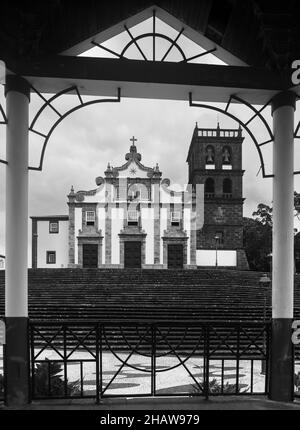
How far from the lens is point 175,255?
39000 millimetres

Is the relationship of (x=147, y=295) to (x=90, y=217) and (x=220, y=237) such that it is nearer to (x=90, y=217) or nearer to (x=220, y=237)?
(x=90, y=217)

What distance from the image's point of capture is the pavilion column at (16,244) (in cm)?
446

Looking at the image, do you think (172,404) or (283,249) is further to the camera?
(283,249)

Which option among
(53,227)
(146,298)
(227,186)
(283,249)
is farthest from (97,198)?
(283,249)

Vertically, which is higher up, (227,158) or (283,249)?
(227,158)

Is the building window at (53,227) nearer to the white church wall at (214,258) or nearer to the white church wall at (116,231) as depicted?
the white church wall at (116,231)

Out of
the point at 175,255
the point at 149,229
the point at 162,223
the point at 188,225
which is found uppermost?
the point at 162,223

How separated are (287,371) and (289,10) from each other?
13.3ft

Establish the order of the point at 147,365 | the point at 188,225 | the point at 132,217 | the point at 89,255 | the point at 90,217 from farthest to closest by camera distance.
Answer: the point at 188,225 < the point at 132,217 < the point at 90,217 < the point at 89,255 < the point at 147,365

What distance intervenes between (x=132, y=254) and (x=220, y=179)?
15.0 m

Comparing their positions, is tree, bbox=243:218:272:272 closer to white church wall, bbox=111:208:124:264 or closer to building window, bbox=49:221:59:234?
white church wall, bbox=111:208:124:264

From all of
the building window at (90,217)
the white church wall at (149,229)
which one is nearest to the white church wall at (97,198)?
the building window at (90,217)

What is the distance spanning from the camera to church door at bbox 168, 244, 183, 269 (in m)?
38.9
